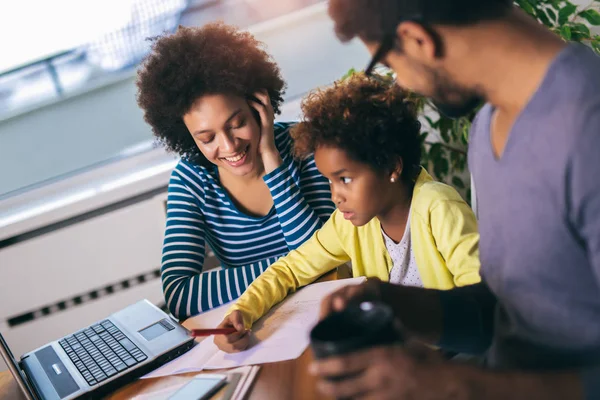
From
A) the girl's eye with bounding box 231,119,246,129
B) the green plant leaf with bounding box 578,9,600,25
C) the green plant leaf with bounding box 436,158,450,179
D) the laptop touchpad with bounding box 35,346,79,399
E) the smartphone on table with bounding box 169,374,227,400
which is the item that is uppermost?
the girl's eye with bounding box 231,119,246,129

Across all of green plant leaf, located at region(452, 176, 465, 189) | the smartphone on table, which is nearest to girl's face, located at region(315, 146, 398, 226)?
the smartphone on table

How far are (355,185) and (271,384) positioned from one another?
426mm

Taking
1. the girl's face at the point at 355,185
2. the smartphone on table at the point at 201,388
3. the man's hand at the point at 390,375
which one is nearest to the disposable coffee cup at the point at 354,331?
the man's hand at the point at 390,375

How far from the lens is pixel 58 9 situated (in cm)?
232

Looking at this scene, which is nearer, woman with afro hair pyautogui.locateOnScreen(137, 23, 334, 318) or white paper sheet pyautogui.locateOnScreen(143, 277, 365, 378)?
white paper sheet pyautogui.locateOnScreen(143, 277, 365, 378)

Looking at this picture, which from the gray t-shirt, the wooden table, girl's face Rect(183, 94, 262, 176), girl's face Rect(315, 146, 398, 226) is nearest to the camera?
the gray t-shirt

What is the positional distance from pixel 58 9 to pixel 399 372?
2315mm

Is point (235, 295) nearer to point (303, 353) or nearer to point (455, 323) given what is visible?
point (303, 353)

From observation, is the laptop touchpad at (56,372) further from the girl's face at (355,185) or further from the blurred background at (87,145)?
the blurred background at (87,145)

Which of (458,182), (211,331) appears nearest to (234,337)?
(211,331)

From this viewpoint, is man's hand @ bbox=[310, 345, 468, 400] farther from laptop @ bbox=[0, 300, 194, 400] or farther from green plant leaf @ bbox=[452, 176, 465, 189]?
green plant leaf @ bbox=[452, 176, 465, 189]

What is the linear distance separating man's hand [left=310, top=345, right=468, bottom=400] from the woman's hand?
3.55 feet

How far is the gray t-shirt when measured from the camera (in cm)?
50

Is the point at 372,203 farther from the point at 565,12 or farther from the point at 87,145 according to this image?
the point at 87,145
